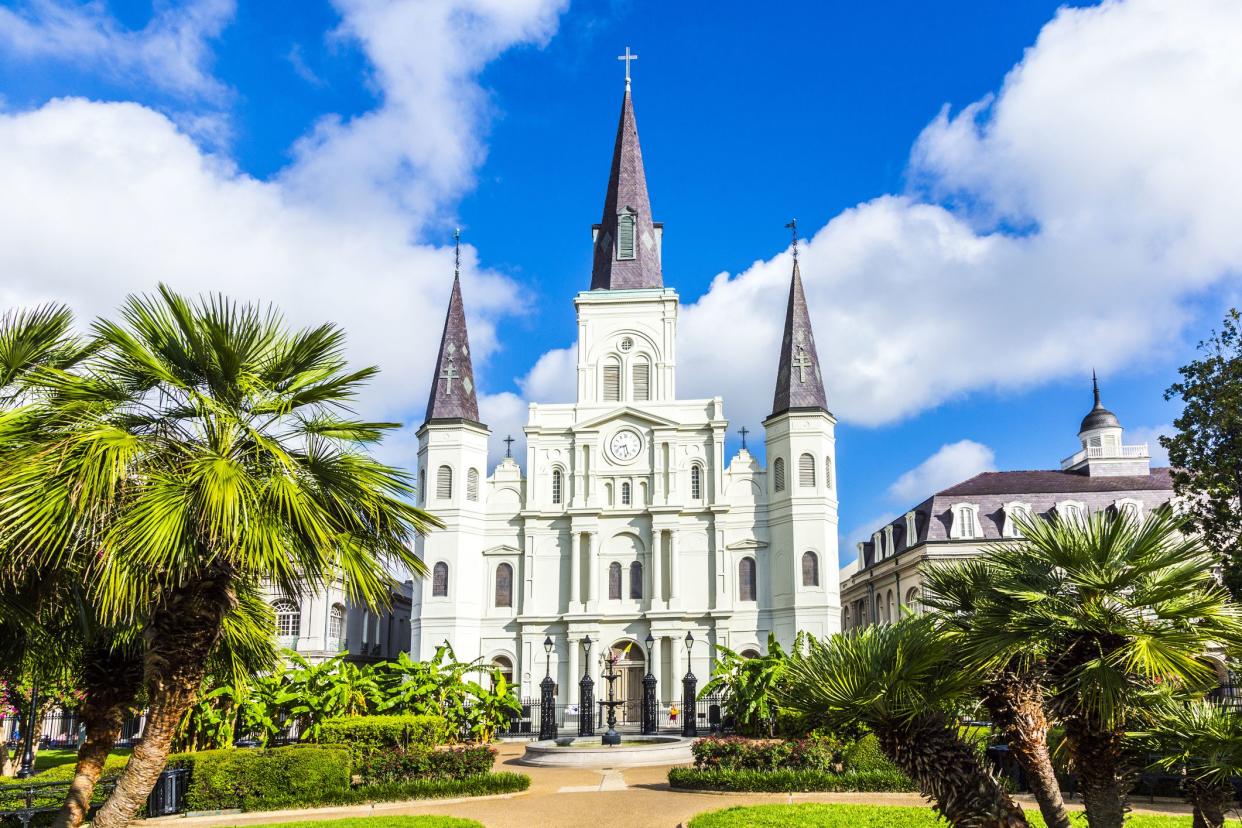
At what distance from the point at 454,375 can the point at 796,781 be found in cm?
3289

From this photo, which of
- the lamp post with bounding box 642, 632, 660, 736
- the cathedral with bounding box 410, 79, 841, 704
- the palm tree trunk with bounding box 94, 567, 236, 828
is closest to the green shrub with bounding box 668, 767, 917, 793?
the palm tree trunk with bounding box 94, 567, 236, 828

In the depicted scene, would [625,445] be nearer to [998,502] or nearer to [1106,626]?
[998,502]

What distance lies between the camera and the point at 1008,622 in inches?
292

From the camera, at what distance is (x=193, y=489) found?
8508mm

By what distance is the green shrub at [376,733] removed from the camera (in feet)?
67.9

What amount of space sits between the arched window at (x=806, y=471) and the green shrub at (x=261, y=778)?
29.4 metres

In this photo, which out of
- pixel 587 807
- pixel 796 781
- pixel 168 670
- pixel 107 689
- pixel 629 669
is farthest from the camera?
pixel 629 669

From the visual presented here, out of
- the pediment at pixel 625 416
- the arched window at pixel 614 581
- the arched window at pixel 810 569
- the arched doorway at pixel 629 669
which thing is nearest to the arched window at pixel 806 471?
the arched window at pixel 810 569

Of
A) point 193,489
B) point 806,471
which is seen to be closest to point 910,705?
point 193,489

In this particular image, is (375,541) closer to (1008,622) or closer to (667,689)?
(1008,622)

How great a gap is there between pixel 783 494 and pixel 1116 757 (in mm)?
37117

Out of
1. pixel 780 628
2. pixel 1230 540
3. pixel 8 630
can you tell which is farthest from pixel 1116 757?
pixel 780 628

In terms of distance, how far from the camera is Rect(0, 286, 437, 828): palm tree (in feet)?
26.9

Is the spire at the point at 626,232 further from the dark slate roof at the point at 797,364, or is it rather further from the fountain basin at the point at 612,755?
the fountain basin at the point at 612,755
